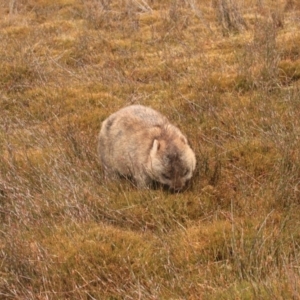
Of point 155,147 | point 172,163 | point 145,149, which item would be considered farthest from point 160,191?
point 145,149

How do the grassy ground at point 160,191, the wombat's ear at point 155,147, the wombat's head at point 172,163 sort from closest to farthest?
the grassy ground at point 160,191, the wombat's head at point 172,163, the wombat's ear at point 155,147

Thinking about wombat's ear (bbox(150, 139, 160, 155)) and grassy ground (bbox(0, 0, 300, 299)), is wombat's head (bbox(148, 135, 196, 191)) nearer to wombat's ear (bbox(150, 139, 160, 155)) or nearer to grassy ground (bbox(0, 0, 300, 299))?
wombat's ear (bbox(150, 139, 160, 155))

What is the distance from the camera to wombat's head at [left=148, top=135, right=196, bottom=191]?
16.8ft

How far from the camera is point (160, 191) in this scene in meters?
5.04

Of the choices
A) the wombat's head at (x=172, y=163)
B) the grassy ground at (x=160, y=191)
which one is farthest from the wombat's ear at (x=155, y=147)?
the grassy ground at (x=160, y=191)

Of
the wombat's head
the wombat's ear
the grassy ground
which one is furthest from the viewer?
the wombat's ear

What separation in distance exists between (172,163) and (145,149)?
50 centimetres

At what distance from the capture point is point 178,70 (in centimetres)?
898

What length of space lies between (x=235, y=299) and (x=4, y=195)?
2.67 metres

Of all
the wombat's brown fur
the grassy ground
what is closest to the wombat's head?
the wombat's brown fur

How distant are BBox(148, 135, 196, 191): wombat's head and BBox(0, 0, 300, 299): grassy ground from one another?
0.14 meters

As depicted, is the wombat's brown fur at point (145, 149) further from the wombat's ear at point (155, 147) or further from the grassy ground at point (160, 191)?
the grassy ground at point (160, 191)

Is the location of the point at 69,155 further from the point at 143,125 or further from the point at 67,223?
the point at 67,223

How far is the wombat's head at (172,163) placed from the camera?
5129mm
